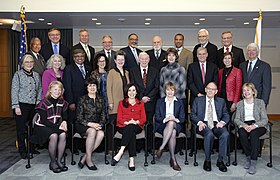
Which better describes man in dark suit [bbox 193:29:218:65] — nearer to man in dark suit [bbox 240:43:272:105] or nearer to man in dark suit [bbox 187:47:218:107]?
man in dark suit [bbox 187:47:218:107]

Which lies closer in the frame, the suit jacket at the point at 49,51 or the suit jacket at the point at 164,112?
the suit jacket at the point at 164,112

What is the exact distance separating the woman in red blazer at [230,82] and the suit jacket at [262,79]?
15 centimetres

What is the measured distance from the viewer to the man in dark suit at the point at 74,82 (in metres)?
4.81

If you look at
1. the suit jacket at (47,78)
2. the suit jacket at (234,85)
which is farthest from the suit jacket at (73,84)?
the suit jacket at (234,85)

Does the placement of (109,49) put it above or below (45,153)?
above

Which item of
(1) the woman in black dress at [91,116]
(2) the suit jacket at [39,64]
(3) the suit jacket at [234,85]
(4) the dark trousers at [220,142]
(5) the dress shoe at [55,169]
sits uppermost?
(2) the suit jacket at [39,64]

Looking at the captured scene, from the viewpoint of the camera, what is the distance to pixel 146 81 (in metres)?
4.89

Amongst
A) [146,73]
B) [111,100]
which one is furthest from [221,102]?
[111,100]

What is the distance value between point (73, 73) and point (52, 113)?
73 cm

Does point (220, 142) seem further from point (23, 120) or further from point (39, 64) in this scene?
point (39, 64)

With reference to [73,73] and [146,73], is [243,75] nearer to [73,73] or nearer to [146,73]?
[146,73]

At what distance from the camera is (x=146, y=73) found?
4922 millimetres

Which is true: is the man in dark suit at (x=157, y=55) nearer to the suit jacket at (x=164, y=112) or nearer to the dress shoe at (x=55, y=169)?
the suit jacket at (x=164, y=112)

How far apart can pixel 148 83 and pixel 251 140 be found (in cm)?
166
